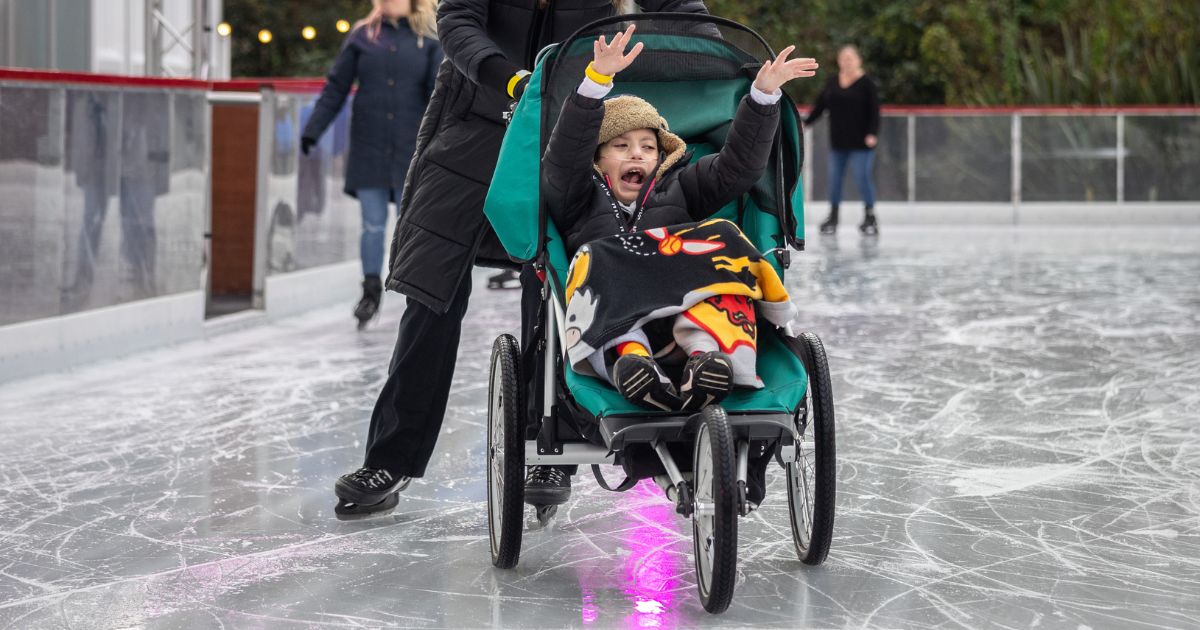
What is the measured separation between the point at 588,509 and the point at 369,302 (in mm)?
3941

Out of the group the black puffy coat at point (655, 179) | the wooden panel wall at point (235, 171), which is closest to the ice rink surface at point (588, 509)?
the black puffy coat at point (655, 179)

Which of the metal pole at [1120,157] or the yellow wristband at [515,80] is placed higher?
the metal pole at [1120,157]

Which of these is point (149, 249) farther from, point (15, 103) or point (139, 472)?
point (139, 472)

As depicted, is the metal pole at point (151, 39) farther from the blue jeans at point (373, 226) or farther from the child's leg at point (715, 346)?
the child's leg at point (715, 346)

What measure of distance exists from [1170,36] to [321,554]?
18.6 m

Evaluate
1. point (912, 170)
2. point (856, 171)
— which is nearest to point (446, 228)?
point (856, 171)

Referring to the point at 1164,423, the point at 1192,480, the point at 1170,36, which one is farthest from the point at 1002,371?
the point at 1170,36

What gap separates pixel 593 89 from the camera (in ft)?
10.3

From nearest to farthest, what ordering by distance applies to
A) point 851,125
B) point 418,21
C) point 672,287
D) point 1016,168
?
point 672,287
point 418,21
point 851,125
point 1016,168

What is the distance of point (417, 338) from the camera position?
379cm

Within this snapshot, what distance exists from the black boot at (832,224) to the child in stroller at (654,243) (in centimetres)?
1130

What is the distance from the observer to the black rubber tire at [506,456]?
320cm

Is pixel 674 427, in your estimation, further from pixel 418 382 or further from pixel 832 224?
pixel 832 224

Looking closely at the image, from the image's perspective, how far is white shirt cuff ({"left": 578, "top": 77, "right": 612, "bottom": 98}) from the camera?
313 cm
